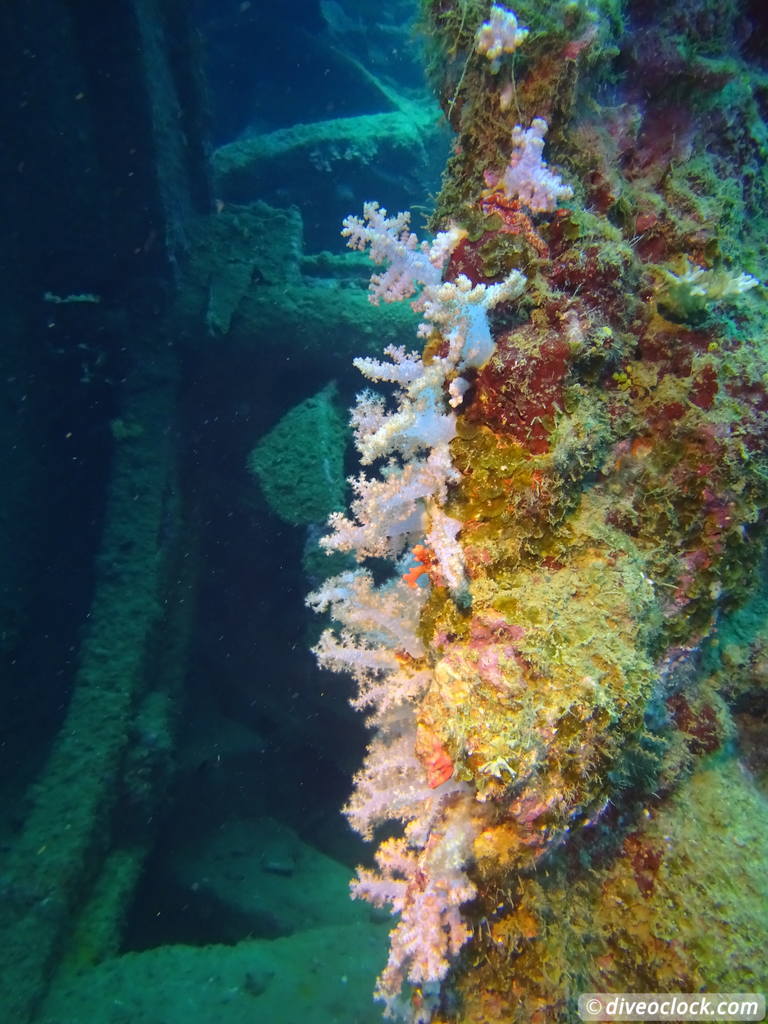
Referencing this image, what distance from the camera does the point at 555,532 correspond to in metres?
2.18

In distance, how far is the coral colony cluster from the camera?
1.96 meters

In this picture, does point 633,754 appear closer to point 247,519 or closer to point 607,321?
point 607,321

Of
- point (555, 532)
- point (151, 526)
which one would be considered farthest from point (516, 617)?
point (151, 526)

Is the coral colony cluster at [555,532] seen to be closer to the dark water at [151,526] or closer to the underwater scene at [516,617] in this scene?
the underwater scene at [516,617]

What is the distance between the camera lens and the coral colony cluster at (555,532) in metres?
1.96

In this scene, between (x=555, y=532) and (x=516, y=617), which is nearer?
(x=516, y=617)

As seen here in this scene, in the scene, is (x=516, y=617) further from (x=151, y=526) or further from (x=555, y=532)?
(x=151, y=526)

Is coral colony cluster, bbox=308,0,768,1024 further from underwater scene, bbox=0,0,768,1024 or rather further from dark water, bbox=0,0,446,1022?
dark water, bbox=0,0,446,1022

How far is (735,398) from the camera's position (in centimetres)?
227

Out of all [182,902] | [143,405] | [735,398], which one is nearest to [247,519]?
[143,405]

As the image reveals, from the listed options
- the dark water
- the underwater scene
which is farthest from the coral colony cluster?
the dark water

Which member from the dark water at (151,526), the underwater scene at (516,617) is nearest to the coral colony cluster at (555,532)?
the underwater scene at (516,617)

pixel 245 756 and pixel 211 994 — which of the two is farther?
pixel 245 756

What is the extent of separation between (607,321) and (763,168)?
1698 millimetres
